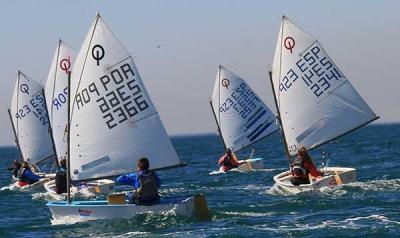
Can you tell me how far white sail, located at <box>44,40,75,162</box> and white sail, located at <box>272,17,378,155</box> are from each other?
9530 mm

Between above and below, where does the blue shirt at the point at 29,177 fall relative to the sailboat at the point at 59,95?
below

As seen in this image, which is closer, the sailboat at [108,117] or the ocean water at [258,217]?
the ocean water at [258,217]

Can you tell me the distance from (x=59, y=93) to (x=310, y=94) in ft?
37.4

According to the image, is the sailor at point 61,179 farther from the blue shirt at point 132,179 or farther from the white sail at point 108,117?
the blue shirt at point 132,179

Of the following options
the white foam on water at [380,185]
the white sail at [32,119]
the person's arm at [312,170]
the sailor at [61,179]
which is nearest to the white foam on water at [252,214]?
the person's arm at [312,170]

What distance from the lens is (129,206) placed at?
23.5 m

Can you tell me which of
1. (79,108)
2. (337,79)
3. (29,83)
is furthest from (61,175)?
(29,83)

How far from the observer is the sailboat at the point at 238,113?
52.2 meters

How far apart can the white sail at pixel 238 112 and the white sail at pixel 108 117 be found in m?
27.0

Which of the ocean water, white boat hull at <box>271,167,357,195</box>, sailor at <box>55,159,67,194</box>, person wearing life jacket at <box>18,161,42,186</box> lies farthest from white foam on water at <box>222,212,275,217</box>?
person wearing life jacket at <box>18,161,42,186</box>

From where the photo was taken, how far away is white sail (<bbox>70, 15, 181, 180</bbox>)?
25.2m

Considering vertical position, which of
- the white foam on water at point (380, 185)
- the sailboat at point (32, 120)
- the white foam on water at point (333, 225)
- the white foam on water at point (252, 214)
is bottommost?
the white foam on water at point (333, 225)

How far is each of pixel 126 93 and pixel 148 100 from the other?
64 centimetres

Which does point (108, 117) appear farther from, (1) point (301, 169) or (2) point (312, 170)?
(2) point (312, 170)
